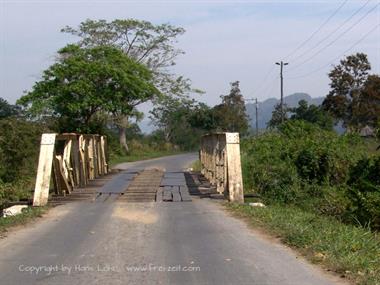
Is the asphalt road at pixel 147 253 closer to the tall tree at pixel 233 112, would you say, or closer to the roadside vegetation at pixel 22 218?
the roadside vegetation at pixel 22 218

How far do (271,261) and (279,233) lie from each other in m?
2.21

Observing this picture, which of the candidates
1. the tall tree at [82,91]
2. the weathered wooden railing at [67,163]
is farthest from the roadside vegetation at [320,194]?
the tall tree at [82,91]

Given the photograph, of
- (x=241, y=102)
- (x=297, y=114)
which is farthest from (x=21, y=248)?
(x=241, y=102)

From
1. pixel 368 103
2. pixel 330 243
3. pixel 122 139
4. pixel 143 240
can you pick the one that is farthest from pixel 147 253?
pixel 122 139

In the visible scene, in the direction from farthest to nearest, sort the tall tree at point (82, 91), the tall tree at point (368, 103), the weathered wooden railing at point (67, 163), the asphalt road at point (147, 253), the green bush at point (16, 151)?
the tall tree at point (368, 103), the tall tree at point (82, 91), the green bush at point (16, 151), the weathered wooden railing at point (67, 163), the asphalt road at point (147, 253)

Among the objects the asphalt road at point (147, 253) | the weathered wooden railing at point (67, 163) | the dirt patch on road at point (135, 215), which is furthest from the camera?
the weathered wooden railing at point (67, 163)

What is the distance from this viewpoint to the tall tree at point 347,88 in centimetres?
4959

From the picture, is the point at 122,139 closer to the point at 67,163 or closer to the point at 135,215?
the point at 67,163

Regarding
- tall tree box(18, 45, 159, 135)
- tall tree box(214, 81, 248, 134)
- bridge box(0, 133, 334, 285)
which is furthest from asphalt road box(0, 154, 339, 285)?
tall tree box(214, 81, 248, 134)

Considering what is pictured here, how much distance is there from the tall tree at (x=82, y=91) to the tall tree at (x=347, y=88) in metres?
19.6

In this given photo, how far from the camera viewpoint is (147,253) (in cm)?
836

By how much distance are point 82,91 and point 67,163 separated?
17.2 m

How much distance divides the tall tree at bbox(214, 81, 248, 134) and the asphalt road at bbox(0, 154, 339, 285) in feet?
187

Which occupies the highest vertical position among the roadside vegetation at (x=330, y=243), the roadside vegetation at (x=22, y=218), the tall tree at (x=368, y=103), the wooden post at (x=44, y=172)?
the tall tree at (x=368, y=103)
